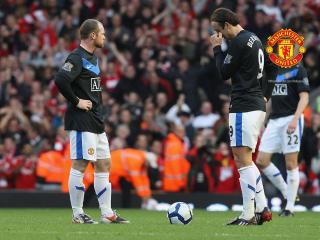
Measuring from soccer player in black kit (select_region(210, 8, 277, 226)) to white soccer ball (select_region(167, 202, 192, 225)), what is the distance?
57 cm

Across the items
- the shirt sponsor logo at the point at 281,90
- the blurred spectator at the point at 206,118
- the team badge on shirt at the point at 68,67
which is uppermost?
the team badge on shirt at the point at 68,67

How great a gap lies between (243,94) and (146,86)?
10.2 meters

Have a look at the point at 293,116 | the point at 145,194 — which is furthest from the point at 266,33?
the point at 293,116

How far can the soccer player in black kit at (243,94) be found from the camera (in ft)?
35.4

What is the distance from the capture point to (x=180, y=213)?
11234 mm

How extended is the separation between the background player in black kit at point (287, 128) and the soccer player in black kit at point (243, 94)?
288 centimetres

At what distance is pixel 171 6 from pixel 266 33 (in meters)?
3.33

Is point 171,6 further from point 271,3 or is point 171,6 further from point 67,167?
point 67,167

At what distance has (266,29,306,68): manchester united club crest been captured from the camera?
13806 millimetres

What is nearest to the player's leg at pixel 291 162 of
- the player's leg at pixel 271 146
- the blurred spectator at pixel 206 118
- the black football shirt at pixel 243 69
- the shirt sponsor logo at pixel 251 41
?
the player's leg at pixel 271 146

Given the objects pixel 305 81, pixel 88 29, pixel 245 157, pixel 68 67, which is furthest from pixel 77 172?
pixel 305 81

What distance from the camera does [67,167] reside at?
17859mm

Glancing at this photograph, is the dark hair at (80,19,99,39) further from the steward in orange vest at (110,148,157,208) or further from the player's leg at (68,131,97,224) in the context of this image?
the steward in orange vest at (110,148,157,208)

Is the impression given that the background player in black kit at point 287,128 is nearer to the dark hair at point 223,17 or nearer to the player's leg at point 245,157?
the player's leg at point 245,157
